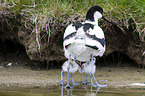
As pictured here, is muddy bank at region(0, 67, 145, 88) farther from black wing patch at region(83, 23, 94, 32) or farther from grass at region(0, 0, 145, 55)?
black wing patch at region(83, 23, 94, 32)

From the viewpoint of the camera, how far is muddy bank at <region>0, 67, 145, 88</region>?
432 cm

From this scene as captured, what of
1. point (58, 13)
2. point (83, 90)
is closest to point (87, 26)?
point (83, 90)

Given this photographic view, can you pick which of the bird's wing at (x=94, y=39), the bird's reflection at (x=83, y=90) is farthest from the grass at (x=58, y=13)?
the bird's reflection at (x=83, y=90)

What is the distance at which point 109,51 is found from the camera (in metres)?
5.34

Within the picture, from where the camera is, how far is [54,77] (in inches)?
193

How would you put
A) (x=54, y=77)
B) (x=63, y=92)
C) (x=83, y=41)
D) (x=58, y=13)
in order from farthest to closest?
1. (x=58, y=13)
2. (x=54, y=77)
3. (x=83, y=41)
4. (x=63, y=92)

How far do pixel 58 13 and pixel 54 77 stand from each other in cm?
116

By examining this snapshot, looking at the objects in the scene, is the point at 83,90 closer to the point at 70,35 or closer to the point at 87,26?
the point at 70,35

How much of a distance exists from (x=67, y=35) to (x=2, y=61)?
2436 millimetres

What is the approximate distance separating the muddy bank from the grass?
2.01 ft

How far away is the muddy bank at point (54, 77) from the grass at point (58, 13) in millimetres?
614

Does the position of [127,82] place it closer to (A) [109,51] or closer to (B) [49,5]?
(A) [109,51]

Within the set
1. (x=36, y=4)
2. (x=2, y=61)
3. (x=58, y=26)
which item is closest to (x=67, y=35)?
(x=58, y=26)

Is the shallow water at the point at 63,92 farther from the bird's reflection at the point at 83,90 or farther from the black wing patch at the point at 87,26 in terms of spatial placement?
the black wing patch at the point at 87,26
